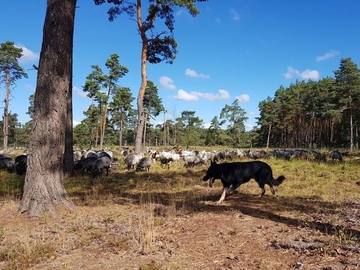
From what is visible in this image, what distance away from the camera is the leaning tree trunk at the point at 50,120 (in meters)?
6.73

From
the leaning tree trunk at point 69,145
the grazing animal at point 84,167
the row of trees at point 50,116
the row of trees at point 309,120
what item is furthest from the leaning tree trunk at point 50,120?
the row of trees at point 309,120

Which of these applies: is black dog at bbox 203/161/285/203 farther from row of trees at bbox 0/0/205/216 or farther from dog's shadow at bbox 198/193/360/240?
row of trees at bbox 0/0/205/216

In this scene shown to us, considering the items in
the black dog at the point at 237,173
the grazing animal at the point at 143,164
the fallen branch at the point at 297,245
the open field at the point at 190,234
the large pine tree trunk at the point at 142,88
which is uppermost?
the large pine tree trunk at the point at 142,88

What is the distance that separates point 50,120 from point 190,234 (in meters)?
4.55

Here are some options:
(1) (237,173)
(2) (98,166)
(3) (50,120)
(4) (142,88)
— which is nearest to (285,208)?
(1) (237,173)

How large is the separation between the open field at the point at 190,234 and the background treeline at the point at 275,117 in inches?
840

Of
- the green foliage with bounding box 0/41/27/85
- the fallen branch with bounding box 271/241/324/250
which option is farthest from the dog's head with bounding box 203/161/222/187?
the green foliage with bounding box 0/41/27/85

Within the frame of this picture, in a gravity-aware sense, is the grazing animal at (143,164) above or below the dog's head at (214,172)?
below

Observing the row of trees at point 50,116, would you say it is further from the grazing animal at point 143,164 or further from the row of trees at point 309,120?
the row of trees at point 309,120

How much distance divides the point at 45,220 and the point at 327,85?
61.2 meters

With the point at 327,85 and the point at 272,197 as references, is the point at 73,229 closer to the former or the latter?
the point at 272,197

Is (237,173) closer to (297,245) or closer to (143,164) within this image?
(297,245)

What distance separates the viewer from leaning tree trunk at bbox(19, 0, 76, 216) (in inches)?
265

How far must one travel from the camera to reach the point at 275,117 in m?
61.8
